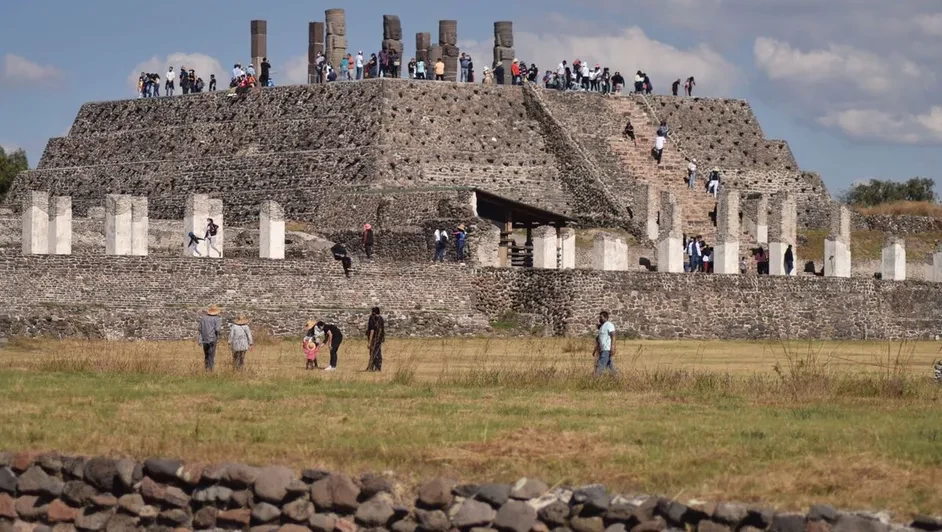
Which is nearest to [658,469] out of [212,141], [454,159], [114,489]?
[114,489]

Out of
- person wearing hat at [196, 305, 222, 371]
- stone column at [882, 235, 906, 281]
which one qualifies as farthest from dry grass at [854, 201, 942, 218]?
person wearing hat at [196, 305, 222, 371]

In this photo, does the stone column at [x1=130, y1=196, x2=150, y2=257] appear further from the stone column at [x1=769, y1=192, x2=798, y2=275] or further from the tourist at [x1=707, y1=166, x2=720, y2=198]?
the tourist at [x1=707, y1=166, x2=720, y2=198]

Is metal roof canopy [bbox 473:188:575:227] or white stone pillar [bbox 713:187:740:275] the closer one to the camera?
white stone pillar [bbox 713:187:740:275]

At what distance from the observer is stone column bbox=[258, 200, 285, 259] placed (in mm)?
42000

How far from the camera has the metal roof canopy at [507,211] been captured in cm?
4903

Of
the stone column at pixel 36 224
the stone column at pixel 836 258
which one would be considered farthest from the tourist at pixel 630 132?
the stone column at pixel 36 224

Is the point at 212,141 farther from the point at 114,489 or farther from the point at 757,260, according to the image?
the point at 114,489

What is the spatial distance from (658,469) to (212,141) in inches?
1803

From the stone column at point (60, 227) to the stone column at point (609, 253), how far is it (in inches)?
486

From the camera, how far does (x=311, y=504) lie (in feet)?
50.1

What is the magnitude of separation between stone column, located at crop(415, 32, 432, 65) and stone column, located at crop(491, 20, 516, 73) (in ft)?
8.21

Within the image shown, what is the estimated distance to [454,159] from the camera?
187ft

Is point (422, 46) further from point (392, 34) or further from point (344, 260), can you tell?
point (344, 260)

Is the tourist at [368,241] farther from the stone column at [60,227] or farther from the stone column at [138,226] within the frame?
the stone column at [60,227]
